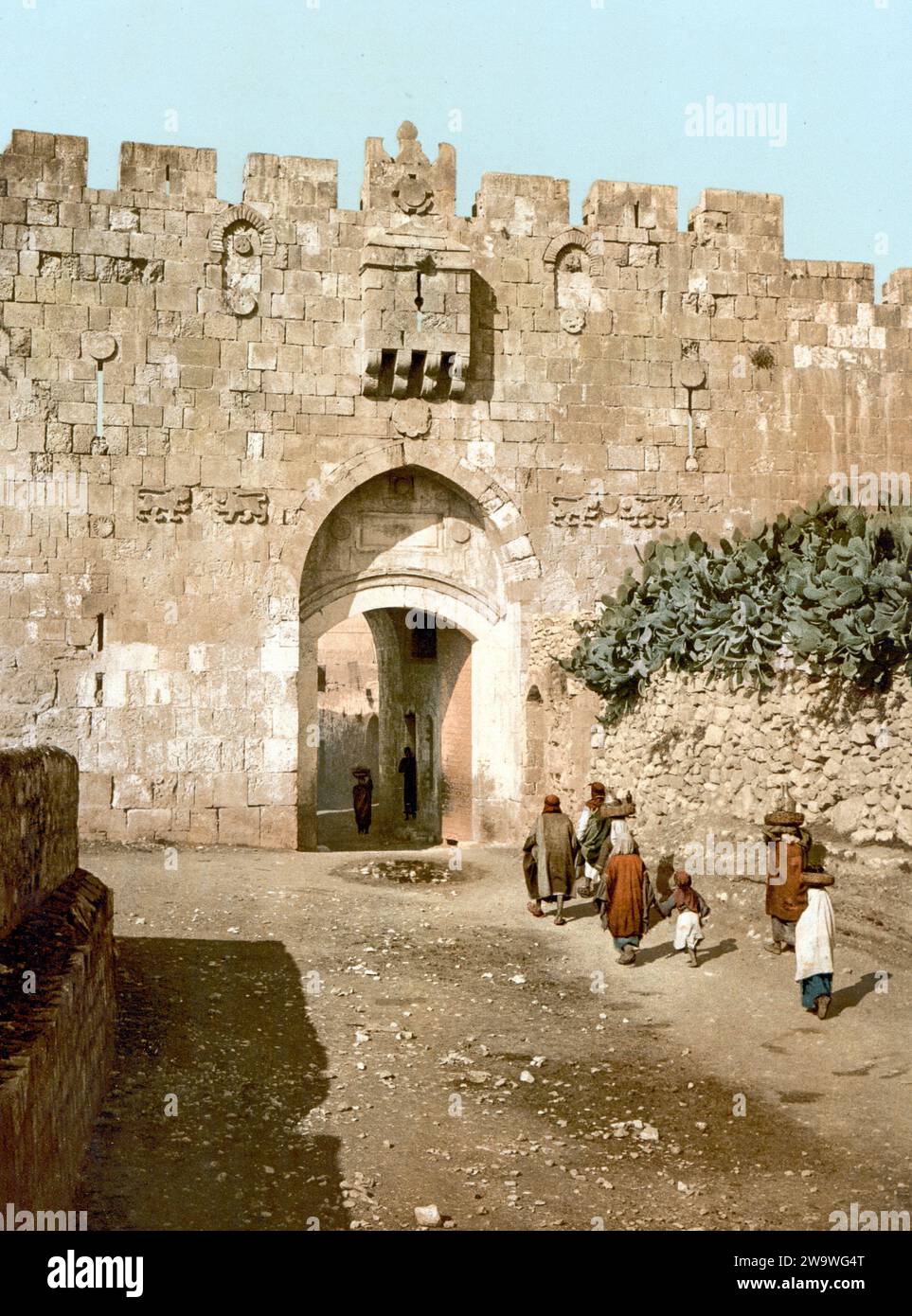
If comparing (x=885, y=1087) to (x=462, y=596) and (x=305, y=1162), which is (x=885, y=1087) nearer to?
(x=305, y=1162)

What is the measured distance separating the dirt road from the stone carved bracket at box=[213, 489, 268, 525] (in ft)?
14.6

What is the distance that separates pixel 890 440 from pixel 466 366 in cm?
520

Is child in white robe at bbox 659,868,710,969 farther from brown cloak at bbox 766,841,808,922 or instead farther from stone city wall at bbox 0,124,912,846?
stone city wall at bbox 0,124,912,846

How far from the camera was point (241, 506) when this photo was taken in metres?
12.7

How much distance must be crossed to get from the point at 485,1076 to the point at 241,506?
7.86m

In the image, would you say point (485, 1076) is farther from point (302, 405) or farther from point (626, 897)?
point (302, 405)

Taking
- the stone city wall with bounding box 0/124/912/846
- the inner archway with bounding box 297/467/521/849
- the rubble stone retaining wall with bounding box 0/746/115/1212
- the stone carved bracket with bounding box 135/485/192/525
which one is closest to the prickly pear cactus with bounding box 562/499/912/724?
the inner archway with bounding box 297/467/521/849

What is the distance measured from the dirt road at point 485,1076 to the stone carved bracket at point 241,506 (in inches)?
175

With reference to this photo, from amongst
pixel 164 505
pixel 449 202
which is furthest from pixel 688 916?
pixel 449 202

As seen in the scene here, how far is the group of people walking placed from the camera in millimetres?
6859

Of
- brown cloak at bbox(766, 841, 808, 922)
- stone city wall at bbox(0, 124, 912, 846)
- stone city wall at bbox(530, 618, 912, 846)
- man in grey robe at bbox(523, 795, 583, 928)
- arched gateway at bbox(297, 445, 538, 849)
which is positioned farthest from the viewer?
arched gateway at bbox(297, 445, 538, 849)

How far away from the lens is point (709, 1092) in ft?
19.3

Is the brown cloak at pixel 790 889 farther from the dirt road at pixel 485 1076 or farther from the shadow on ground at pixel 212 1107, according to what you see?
the shadow on ground at pixel 212 1107
